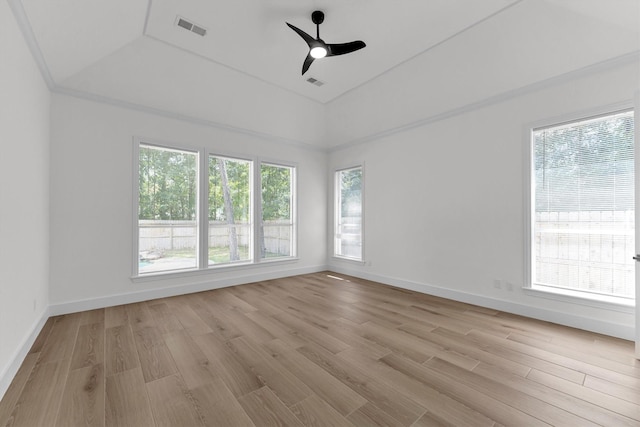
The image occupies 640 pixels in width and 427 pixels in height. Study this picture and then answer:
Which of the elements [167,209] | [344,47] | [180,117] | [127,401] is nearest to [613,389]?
[127,401]

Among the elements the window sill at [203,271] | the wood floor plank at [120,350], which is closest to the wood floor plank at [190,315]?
the window sill at [203,271]

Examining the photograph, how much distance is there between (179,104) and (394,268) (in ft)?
14.8

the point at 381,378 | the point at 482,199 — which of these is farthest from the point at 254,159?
the point at 381,378

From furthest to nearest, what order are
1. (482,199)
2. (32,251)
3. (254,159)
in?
(254,159) → (482,199) → (32,251)

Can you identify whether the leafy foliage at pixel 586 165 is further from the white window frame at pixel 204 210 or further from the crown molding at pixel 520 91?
the white window frame at pixel 204 210

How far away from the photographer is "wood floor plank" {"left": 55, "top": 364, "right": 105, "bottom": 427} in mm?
1574

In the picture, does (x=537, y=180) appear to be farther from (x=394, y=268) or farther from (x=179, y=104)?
(x=179, y=104)

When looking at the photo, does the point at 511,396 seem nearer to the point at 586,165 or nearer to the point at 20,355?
the point at 586,165

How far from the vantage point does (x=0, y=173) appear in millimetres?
1851

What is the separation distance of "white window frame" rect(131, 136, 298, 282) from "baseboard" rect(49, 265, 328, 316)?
19 centimetres

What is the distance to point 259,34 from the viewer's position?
3266 mm

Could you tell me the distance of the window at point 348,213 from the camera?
18.5ft

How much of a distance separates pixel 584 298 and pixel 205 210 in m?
5.19

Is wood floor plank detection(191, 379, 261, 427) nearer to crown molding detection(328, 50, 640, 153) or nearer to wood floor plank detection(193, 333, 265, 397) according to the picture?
wood floor plank detection(193, 333, 265, 397)
